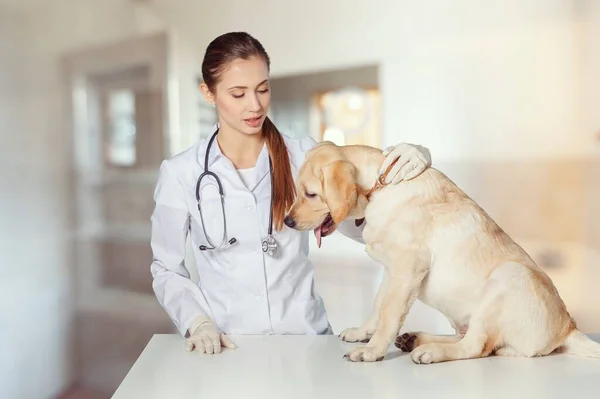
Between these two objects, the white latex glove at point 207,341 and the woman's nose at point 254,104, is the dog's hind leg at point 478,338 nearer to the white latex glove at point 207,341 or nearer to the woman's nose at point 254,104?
the white latex glove at point 207,341

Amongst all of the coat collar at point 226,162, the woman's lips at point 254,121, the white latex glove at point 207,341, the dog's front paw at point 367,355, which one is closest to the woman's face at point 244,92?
the woman's lips at point 254,121

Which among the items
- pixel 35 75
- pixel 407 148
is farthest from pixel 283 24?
pixel 407 148

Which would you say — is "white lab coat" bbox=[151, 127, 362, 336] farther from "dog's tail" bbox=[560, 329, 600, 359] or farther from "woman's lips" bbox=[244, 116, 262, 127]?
"dog's tail" bbox=[560, 329, 600, 359]

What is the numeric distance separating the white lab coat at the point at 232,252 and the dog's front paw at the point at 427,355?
403mm

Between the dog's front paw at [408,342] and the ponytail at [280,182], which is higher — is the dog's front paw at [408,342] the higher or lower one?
the lower one

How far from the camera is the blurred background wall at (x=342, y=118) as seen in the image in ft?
9.29

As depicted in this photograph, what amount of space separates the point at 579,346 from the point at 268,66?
0.89 meters

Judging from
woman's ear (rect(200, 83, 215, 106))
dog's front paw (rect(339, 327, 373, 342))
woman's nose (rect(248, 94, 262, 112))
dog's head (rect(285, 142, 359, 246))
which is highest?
woman's ear (rect(200, 83, 215, 106))

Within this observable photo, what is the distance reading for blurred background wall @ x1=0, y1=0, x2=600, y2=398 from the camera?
2.83 meters

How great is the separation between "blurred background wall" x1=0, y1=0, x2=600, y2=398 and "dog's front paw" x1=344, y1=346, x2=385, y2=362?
1565 millimetres

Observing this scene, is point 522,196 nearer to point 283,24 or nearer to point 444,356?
point 283,24

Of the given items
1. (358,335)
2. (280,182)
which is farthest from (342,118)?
(358,335)

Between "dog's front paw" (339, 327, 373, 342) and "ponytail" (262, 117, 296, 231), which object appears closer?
"dog's front paw" (339, 327, 373, 342)

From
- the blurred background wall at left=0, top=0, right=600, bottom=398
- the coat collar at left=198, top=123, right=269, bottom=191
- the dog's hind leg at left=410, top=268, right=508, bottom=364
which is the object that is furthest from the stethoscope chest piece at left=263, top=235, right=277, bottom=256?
the blurred background wall at left=0, top=0, right=600, bottom=398
